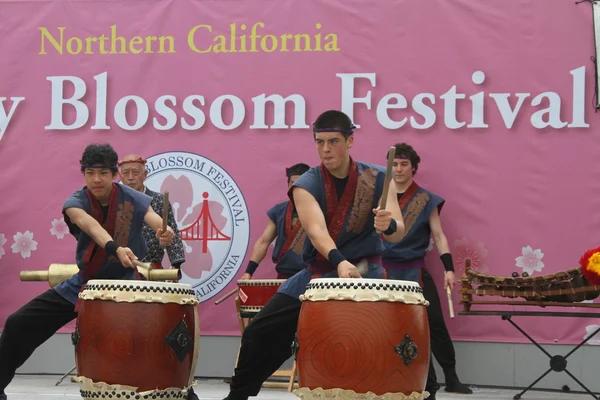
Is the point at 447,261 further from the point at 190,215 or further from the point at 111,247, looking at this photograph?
the point at 111,247

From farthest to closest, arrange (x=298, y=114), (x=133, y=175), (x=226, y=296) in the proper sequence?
1. (x=298, y=114)
2. (x=226, y=296)
3. (x=133, y=175)

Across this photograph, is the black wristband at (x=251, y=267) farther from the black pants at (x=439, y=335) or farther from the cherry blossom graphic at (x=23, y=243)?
the cherry blossom graphic at (x=23, y=243)

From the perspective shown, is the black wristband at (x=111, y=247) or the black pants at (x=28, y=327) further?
the black pants at (x=28, y=327)

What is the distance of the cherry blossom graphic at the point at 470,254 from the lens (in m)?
6.25

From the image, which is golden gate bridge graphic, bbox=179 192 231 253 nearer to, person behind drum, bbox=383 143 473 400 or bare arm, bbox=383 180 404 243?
person behind drum, bbox=383 143 473 400

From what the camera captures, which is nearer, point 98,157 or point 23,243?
point 98,157

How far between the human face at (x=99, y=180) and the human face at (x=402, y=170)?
1.90m

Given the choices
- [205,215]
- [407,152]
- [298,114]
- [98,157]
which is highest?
[298,114]

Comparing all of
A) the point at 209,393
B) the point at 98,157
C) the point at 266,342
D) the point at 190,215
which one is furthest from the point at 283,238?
the point at 266,342

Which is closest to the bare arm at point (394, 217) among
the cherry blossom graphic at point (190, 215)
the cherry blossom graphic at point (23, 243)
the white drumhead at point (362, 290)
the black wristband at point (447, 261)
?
the white drumhead at point (362, 290)

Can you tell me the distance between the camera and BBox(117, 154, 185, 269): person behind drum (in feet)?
19.8

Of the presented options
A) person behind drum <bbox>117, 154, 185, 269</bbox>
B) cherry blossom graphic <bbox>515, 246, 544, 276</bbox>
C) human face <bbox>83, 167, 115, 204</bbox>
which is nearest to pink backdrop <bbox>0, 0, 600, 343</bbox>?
cherry blossom graphic <bbox>515, 246, 544, 276</bbox>

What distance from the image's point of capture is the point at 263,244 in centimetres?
635

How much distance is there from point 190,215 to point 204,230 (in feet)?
0.42
